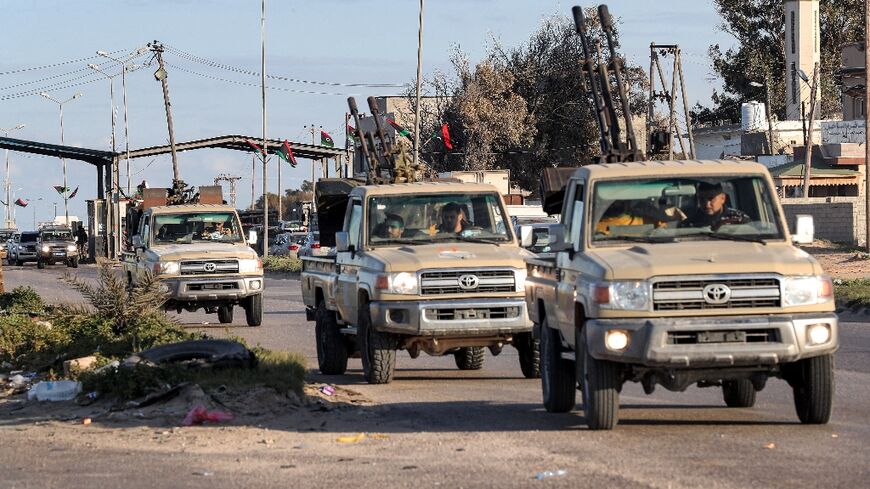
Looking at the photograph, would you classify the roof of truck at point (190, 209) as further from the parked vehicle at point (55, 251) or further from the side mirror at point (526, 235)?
the parked vehicle at point (55, 251)

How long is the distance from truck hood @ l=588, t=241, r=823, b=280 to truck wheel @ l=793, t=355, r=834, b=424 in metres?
0.73

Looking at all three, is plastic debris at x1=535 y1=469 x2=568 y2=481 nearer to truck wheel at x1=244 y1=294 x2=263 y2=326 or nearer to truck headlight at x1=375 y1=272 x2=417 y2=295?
truck headlight at x1=375 y1=272 x2=417 y2=295

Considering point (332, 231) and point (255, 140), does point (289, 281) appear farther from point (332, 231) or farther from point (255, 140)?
point (332, 231)

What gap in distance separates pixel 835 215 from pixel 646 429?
140ft

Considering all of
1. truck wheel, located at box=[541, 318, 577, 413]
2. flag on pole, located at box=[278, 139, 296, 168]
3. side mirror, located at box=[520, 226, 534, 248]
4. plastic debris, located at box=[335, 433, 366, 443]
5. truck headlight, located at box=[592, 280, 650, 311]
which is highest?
flag on pole, located at box=[278, 139, 296, 168]

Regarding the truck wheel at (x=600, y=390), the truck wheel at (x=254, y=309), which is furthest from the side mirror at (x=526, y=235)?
the truck wheel at (x=254, y=309)

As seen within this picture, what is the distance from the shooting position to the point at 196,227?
28.4 m

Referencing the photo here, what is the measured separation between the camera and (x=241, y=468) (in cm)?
1051

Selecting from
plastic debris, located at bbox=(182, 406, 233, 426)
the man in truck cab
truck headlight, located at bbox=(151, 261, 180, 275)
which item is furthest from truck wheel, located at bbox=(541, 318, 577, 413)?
truck headlight, located at bbox=(151, 261, 180, 275)

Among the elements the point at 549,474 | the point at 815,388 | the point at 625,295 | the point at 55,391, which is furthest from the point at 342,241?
the point at 549,474

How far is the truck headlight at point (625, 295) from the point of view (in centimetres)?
1118

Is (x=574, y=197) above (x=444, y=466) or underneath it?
above

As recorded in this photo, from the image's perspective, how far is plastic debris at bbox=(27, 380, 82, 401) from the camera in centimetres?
1494

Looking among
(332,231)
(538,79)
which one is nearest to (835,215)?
(538,79)
